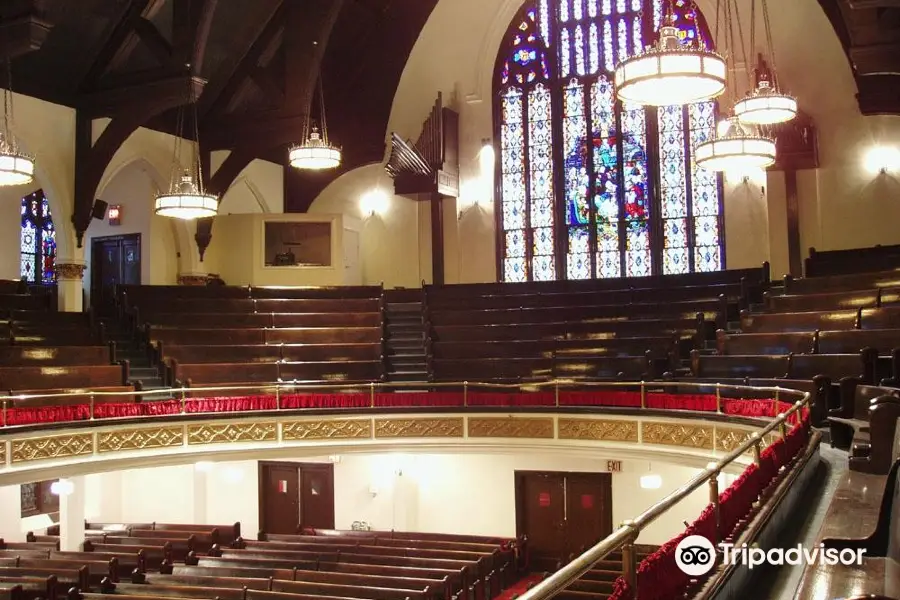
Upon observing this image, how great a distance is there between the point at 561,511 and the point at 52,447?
25.5 ft

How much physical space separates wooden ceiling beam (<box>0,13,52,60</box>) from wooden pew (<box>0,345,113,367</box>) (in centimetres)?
378

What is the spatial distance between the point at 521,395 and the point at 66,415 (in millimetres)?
5822

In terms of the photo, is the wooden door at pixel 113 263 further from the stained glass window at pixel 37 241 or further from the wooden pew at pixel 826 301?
the wooden pew at pixel 826 301

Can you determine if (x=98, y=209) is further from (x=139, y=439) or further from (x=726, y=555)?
(x=726, y=555)

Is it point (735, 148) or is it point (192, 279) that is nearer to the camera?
point (735, 148)

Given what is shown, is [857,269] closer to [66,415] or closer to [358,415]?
[358,415]

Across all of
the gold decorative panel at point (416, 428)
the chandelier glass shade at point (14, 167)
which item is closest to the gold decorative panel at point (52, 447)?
the chandelier glass shade at point (14, 167)

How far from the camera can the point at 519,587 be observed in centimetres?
1287

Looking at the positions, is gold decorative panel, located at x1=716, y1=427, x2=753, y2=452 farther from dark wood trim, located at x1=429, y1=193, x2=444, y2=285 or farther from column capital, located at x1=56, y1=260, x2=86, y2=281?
column capital, located at x1=56, y1=260, x2=86, y2=281

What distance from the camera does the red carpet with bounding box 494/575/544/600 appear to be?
39.8ft

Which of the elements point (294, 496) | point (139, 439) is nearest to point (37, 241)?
point (294, 496)

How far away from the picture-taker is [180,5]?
514 inches

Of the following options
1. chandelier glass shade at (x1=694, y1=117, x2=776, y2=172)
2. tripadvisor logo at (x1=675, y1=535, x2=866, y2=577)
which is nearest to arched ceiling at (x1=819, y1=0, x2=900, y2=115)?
chandelier glass shade at (x1=694, y1=117, x2=776, y2=172)

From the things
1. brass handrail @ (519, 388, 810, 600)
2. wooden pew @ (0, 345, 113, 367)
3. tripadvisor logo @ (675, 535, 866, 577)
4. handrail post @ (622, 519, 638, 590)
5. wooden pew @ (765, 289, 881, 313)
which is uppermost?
wooden pew @ (765, 289, 881, 313)
